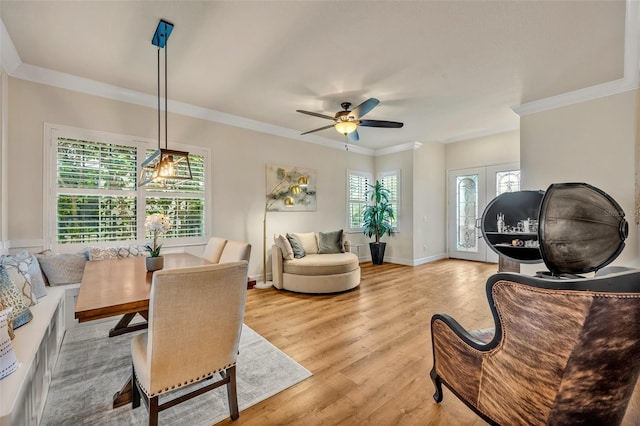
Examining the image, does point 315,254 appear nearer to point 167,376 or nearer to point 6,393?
point 167,376

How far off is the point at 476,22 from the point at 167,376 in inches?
130

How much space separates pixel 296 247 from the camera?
14.6 ft

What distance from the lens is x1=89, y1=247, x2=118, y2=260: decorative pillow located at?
2990 millimetres

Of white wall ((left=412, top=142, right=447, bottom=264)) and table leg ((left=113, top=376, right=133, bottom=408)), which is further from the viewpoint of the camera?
white wall ((left=412, top=142, right=447, bottom=264))

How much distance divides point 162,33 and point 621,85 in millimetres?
5028

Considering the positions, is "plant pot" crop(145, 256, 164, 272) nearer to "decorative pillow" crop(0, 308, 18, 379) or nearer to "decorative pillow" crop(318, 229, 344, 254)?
"decorative pillow" crop(0, 308, 18, 379)

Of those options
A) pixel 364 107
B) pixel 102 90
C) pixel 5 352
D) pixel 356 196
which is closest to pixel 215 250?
pixel 5 352

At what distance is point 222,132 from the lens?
168 inches

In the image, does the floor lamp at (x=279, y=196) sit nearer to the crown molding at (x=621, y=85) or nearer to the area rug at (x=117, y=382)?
the area rug at (x=117, y=382)

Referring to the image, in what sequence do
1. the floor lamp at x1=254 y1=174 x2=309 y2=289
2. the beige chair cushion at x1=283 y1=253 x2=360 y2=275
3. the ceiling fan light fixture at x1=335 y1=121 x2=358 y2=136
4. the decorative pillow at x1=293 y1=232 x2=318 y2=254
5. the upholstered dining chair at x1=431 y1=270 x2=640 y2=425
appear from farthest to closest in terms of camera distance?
the decorative pillow at x1=293 y1=232 x2=318 y2=254
the floor lamp at x1=254 y1=174 x2=309 y2=289
the beige chair cushion at x1=283 y1=253 x2=360 y2=275
the ceiling fan light fixture at x1=335 y1=121 x2=358 y2=136
the upholstered dining chair at x1=431 y1=270 x2=640 y2=425

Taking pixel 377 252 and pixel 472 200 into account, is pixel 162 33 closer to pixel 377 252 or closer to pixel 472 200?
pixel 377 252

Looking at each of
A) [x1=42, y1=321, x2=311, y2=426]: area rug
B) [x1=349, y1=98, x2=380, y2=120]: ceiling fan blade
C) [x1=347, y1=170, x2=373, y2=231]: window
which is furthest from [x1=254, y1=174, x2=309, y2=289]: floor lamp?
[x1=42, y1=321, x2=311, y2=426]: area rug

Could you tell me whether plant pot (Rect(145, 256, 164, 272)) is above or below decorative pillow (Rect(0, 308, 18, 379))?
above

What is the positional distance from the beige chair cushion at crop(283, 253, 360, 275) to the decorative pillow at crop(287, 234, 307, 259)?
0.10m
